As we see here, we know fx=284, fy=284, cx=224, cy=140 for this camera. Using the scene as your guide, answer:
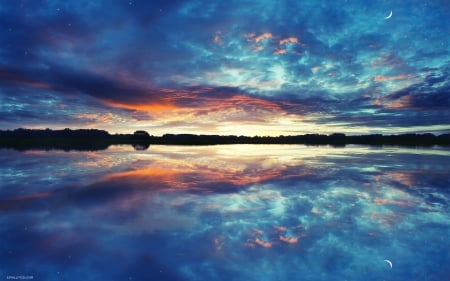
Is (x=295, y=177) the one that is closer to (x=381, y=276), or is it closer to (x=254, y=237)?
(x=254, y=237)

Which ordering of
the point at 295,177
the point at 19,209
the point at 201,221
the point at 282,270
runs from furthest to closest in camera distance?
the point at 295,177 < the point at 19,209 < the point at 201,221 < the point at 282,270

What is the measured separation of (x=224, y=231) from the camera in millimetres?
6859

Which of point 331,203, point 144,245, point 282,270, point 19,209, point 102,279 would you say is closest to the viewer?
point 102,279

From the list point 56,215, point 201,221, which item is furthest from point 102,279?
point 56,215

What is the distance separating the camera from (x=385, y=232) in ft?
22.5

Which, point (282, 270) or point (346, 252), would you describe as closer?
point (282, 270)

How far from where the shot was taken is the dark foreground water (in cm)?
516

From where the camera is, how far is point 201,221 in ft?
24.8

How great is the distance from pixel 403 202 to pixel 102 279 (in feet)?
30.4

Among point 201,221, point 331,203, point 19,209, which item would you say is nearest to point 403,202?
point 331,203

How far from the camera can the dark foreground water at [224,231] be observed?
5.16 meters

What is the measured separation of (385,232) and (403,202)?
10.9 feet

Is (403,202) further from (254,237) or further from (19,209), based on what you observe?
(19,209)

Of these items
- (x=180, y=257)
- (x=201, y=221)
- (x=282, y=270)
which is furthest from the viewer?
(x=201, y=221)
